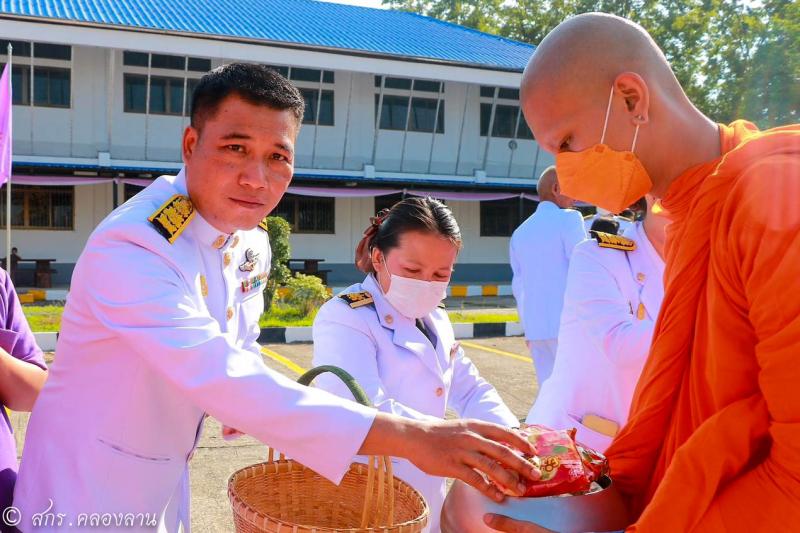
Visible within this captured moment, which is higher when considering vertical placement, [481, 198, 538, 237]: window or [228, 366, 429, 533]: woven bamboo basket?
[228, 366, 429, 533]: woven bamboo basket

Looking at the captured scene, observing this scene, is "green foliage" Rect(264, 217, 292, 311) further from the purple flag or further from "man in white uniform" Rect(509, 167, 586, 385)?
"man in white uniform" Rect(509, 167, 586, 385)

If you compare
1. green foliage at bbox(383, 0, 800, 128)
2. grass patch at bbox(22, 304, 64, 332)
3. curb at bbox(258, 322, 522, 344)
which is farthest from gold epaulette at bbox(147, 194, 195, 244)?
green foliage at bbox(383, 0, 800, 128)

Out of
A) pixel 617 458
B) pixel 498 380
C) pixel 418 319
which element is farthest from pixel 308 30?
pixel 617 458

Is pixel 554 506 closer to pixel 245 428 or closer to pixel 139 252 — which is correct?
pixel 245 428

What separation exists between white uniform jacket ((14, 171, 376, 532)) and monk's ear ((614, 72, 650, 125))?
76cm

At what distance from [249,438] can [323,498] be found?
3.12 metres

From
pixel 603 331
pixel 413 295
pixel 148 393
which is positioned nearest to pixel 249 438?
pixel 413 295

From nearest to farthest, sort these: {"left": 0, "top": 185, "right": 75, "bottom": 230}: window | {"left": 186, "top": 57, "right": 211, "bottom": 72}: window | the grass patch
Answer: the grass patch
{"left": 0, "top": 185, "right": 75, "bottom": 230}: window
{"left": 186, "top": 57, "right": 211, "bottom": 72}: window

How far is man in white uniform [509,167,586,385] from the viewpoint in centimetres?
463

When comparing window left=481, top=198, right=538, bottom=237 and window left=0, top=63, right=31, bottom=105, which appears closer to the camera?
window left=0, top=63, right=31, bottom=105

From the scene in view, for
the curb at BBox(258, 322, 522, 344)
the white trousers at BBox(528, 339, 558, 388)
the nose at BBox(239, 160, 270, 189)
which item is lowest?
the curb at BBox(258, 322, 522, 344)

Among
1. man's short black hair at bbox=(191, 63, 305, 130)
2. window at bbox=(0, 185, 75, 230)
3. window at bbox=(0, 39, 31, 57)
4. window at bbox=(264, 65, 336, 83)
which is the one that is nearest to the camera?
man's short black hair at bbox=(191, 63, 305, 130)

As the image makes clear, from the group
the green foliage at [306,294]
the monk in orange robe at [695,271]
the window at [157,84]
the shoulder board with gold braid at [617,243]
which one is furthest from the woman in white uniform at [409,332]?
the window at [157,84]

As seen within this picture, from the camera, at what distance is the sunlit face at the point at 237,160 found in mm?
1776
